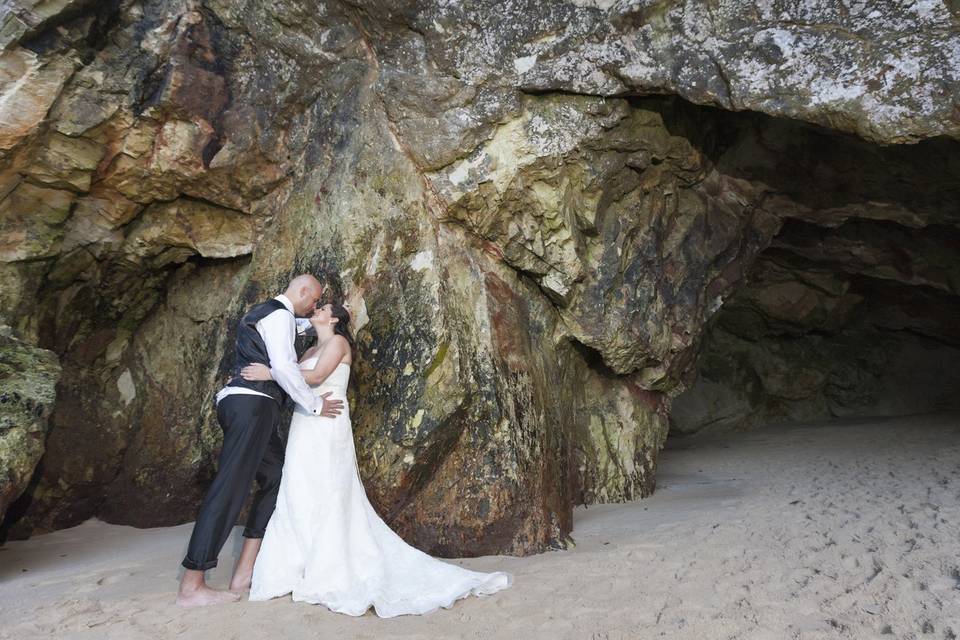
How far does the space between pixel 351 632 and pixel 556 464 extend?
7.42 ft

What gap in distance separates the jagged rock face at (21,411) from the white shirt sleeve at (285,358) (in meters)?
1.78

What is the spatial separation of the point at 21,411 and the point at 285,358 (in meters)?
1.96

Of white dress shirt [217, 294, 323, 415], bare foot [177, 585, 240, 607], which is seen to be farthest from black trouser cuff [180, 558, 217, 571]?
white dress shirt [217, 294, 323, 415]

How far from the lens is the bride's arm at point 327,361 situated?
4.42 m

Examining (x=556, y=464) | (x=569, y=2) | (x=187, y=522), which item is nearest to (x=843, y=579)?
(x=556, y=464)

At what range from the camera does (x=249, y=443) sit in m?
4.21

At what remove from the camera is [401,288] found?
209 inches

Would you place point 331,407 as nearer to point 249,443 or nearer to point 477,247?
point 249,443

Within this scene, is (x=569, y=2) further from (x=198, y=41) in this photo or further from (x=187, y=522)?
(x=187, y=522)

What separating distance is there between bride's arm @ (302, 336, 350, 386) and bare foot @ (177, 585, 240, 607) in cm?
117

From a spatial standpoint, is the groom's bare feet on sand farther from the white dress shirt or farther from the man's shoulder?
the man's shoulder

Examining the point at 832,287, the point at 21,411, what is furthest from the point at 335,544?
the point at 832,287

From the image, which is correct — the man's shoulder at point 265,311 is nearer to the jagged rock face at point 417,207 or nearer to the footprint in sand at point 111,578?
the jagged rock face at point 417,207

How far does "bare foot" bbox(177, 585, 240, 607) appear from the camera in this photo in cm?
390
